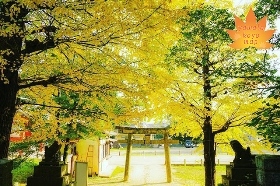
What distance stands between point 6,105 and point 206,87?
660cm

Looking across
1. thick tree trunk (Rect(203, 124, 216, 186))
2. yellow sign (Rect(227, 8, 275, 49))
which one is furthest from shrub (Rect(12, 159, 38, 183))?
yellow sign (Rect(227, 8, 275, 49))

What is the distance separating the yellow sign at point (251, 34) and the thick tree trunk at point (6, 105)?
482cm

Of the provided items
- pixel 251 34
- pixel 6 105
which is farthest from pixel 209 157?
pixel 6 105

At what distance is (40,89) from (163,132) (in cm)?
1292

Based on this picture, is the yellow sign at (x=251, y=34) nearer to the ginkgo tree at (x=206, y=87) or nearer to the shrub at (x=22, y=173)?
the ginkgo tree at (x=206, y=87)

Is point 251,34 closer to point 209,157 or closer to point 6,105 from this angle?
point 6,105

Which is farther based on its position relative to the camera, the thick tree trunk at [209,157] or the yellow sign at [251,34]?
the thick tree trunk at [209,157]

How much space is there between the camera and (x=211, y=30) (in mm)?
6688

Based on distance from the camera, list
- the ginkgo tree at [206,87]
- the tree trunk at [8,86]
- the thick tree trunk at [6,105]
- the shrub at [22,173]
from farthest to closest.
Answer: the shrub at [22,173]
the ginkgo tree at [206,87]
the thick tree trunk at [6,105]
the tree trunk at [8,86]

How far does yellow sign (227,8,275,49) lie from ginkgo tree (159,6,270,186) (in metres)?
0.60

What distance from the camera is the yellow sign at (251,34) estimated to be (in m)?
5.39

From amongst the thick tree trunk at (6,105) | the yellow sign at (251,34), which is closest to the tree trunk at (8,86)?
the thick tree trunk at (6,105)

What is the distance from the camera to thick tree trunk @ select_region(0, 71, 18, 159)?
16.5 ft

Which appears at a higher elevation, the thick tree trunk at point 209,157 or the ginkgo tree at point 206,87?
the ginkgo tree at point 206,87
